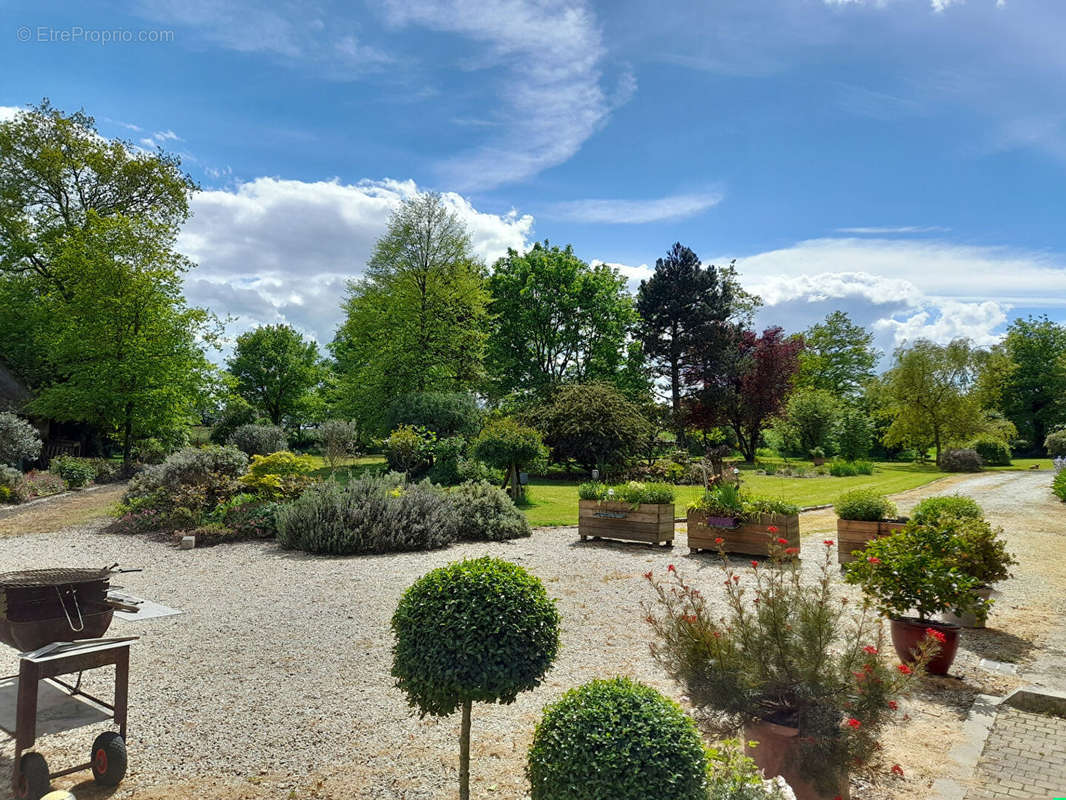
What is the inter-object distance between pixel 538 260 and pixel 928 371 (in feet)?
67.4

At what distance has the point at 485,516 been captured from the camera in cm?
1109

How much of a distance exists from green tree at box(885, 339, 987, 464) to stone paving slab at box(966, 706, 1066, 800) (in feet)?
102

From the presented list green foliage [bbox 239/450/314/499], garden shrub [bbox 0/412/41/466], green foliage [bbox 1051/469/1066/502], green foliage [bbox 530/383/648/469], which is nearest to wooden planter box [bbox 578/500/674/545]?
green foliage [bbox 239/450/314/499]

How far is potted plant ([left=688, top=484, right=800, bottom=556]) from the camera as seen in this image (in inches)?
347

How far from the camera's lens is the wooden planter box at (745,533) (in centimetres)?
876

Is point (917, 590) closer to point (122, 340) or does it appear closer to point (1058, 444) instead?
point (122, 340)

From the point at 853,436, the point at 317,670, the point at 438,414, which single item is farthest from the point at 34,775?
the point at 853,436

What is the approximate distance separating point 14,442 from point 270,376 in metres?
21.1

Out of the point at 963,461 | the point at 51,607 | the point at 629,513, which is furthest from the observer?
the point at 963,461

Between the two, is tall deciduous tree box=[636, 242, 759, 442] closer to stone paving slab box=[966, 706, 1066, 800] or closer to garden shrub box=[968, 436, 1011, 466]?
garden shrub box=[968, 436, 1011, 466]

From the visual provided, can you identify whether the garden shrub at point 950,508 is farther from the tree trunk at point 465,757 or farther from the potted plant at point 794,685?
the tree trunk at point 465,757

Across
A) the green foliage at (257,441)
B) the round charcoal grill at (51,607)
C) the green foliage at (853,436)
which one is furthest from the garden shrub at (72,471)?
the green foliage at (853,436)

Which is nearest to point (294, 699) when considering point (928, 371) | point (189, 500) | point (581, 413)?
point (189, 500)

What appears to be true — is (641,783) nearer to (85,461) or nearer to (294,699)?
(294,699)
